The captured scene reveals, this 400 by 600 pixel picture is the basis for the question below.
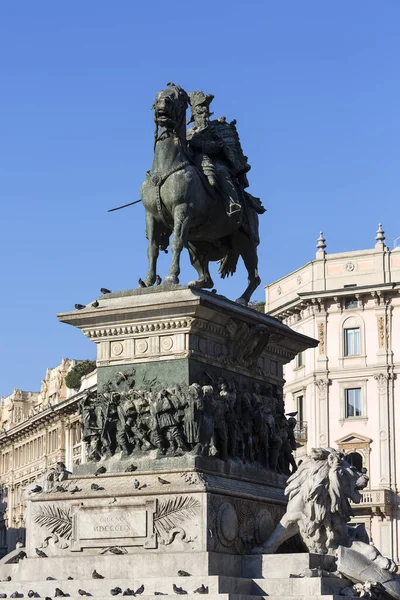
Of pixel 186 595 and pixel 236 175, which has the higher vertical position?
pixel 236 175

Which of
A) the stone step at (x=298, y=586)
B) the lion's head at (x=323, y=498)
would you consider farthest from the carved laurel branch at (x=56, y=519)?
the lion's head at (x=323, y=498)

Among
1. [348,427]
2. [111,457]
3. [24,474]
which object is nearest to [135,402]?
[111,457]

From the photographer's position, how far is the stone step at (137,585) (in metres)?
19.7

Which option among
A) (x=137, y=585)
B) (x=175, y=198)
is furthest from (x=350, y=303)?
(x=137, y=585)

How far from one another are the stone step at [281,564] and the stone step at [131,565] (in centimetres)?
19

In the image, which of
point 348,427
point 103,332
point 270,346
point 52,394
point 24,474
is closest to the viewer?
point 103,332

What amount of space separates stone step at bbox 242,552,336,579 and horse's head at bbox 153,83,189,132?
6855 millimetres

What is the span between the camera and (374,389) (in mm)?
74938

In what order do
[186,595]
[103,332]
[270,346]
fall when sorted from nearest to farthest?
[186,595]
[103,332]
[270,346]

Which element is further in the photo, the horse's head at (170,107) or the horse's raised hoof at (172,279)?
the horse's head at (170,107)

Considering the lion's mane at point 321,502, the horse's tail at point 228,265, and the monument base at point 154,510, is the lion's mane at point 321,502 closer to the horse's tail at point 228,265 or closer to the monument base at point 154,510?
the monument base at point 154,510

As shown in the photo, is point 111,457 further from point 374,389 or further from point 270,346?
point 374,389

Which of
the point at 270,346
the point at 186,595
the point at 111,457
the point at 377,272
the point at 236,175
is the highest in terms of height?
the point at 377,272

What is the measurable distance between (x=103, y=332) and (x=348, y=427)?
2094 inches
